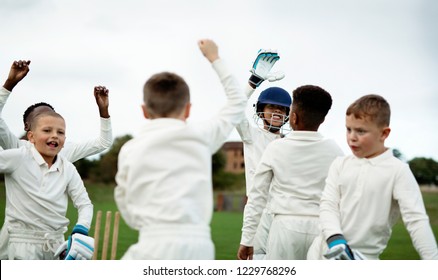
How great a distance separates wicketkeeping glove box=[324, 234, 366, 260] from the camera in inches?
92.7

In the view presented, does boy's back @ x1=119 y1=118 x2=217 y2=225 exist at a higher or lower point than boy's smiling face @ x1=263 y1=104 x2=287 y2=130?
lower

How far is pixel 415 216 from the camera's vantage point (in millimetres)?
2350

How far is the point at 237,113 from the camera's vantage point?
252cm

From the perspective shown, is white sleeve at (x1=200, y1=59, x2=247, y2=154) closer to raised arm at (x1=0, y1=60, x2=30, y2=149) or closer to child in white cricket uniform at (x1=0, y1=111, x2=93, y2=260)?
child in white cricket uniform at (x1=0, y1=111, x2=93, y2=260)

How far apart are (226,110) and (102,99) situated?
1.44m

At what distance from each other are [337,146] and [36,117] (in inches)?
63.0

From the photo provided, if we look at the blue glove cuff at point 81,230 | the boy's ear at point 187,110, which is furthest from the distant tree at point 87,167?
the boy's ear at point 187,110

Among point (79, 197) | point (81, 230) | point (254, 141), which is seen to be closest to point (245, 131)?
point (254, 141)

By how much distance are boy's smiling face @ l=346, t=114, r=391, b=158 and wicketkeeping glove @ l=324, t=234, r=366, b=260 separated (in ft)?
1.19

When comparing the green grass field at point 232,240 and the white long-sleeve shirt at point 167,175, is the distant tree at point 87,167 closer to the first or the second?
the green grass field at point 232,240

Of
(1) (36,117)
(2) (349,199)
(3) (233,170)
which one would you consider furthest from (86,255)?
(3) (233,170)

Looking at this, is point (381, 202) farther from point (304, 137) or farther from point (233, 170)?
point (233, 170)

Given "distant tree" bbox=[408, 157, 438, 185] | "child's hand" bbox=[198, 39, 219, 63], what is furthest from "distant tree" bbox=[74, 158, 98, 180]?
"child's hand" bbox=[198, 39, 219, 63]

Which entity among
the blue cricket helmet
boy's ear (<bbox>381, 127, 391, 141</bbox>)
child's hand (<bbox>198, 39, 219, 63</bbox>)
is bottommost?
boy's ear (<bbox>381, 127, 391, 141</bbox>)
